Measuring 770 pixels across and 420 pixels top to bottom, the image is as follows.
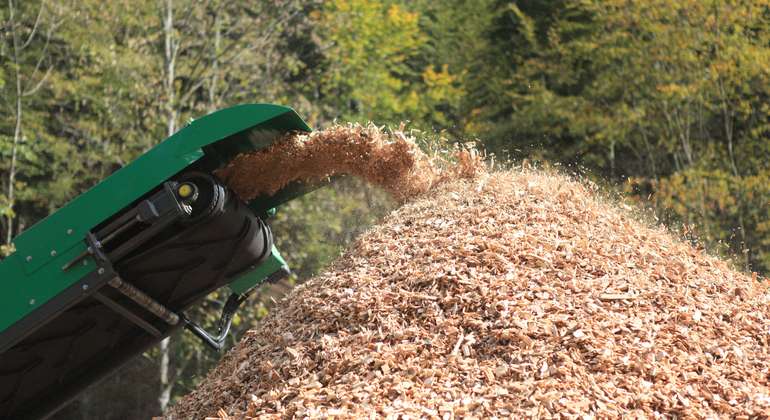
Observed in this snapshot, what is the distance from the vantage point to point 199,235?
14.1 ft

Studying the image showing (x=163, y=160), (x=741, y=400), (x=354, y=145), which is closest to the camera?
(x=741, y=400)

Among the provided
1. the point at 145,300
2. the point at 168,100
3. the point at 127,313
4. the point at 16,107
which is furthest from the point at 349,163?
the point at 16,107

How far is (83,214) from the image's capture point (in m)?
4.05

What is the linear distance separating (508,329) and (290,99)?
36.3ft

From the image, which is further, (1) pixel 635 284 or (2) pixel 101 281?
(1) pixel 635 284

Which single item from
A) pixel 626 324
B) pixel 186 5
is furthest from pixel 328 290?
pixel 186 5

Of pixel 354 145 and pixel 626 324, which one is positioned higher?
pixel 354 145

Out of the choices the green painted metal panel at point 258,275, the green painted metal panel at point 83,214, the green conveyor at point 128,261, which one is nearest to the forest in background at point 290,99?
the green painted metal panel at point 258,275

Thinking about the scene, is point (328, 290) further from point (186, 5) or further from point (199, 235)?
point (186, 5)

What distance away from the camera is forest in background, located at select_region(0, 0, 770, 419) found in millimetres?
12336

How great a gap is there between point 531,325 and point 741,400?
36.2 inches

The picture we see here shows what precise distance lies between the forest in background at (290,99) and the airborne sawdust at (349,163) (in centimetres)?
510

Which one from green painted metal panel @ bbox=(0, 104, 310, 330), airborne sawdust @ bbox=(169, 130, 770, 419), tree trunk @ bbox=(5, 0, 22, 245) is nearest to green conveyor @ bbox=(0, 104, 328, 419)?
green painted metal panel @ bbox=(0, 104, 310, 330)

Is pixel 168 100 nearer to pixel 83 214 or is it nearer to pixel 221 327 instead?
pixel 221 327
